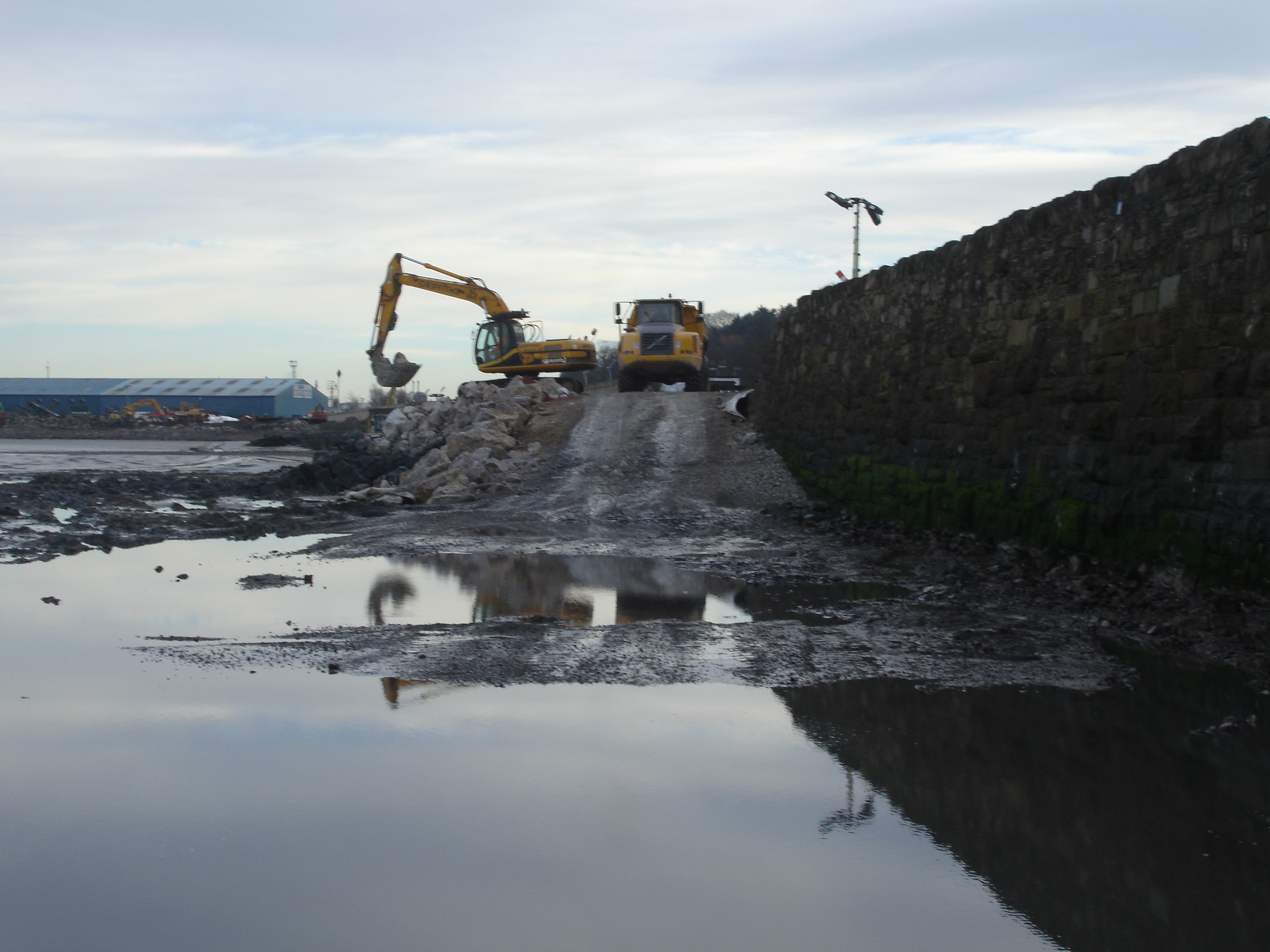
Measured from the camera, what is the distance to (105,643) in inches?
279

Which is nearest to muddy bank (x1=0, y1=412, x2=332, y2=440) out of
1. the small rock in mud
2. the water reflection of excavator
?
the water reflection of excavator

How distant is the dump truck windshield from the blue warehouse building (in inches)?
2831

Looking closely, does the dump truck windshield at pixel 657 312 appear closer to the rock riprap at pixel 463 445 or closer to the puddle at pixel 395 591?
the rock riprap at pixel 463 445

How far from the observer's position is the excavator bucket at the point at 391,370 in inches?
1431

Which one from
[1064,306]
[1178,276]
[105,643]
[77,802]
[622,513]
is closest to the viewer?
[77,802]

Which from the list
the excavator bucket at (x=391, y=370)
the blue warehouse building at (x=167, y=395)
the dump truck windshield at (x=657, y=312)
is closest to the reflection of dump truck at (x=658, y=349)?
the dump truck windshield at (x=657, y=312)

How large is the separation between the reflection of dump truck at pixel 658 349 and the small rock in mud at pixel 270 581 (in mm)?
20449

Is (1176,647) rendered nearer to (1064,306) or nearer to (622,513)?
(1064,306)

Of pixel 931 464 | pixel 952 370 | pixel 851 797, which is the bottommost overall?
pixel 851 797

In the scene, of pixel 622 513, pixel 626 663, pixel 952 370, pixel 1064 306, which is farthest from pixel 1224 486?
pixel 622 513

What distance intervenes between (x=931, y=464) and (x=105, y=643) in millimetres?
8384

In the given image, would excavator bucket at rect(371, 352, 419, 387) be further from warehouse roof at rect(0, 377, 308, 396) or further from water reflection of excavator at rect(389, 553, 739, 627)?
warehouse roof at rect(0, 377, 308, 396)

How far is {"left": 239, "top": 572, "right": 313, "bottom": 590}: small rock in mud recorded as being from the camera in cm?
935

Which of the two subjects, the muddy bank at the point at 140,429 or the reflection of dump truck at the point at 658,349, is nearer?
the reflection of dump truck at the point at 658,349
